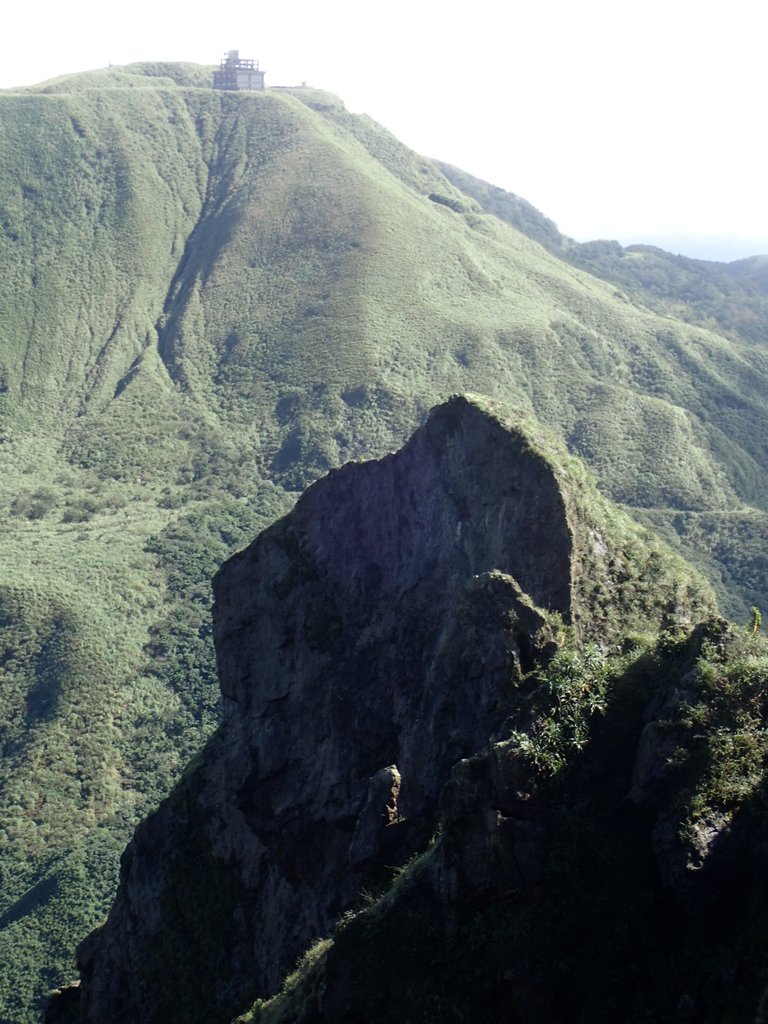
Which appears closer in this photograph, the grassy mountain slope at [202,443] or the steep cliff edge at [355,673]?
the steep cliff edge at [355,673]

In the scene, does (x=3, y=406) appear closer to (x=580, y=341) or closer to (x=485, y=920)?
(x=580, y=341)

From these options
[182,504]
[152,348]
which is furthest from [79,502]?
[152,348]

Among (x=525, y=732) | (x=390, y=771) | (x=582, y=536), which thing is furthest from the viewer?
(x=582, y=536)

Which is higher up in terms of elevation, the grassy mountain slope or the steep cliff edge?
the steep cliff edge

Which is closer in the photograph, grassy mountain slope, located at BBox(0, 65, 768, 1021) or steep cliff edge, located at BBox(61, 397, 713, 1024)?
steep cliff edge, located at BBox(61, 397, 713, 1024)

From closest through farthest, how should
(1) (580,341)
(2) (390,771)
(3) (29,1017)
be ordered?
1. (2) (390,771)
2. (3) (29,1017)
3. (1) (580,341)
